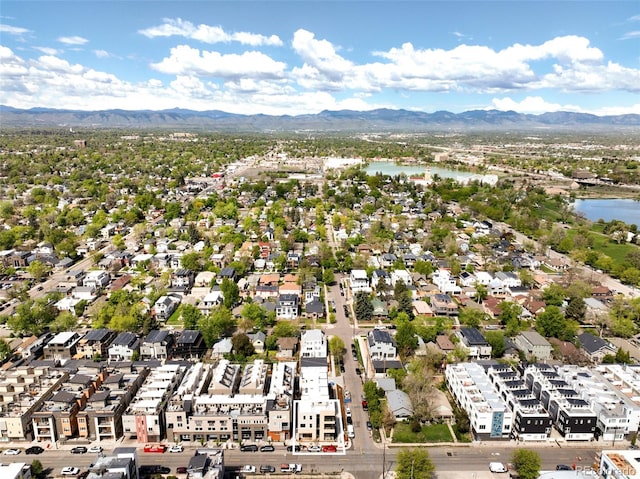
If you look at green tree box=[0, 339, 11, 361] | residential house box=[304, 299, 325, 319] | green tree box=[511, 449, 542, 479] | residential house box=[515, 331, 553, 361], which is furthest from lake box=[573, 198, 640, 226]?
green tree box=[0, 339, 11, 361]

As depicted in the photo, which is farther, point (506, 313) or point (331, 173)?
point (331, 173)

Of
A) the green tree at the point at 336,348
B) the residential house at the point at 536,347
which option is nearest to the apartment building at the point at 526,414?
the residential house at the point at 536,347

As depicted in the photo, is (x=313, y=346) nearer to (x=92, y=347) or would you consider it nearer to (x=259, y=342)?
(x=259, y=342)

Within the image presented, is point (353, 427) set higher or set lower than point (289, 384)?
lower

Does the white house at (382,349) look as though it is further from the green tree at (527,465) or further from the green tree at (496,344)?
the green tree at (527,465)

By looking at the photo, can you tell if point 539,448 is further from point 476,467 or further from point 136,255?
point 136,255

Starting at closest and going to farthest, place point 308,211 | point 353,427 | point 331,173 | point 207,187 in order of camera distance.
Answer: point 353,427 → point 308,211 → point 207,187 → point 331,173

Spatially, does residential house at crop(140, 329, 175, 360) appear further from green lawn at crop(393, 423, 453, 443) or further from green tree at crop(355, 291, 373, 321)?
green lawn at crop(393, 423, 453, 443)

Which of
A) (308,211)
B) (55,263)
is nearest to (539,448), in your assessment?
(55,263)
